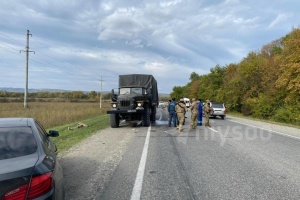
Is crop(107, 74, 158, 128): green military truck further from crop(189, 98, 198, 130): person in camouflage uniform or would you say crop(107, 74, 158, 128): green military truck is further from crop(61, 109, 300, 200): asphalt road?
crop(61, 109, 300, 200): asphalt road

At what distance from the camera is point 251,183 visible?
5758 mm

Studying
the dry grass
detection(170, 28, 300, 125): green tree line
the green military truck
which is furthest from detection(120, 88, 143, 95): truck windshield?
detection(170, 28, 300, 125): green tree line

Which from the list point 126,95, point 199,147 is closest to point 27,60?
point 126,95

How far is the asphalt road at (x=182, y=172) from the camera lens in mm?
5199

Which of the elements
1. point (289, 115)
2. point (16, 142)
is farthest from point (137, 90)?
point (289, 115)

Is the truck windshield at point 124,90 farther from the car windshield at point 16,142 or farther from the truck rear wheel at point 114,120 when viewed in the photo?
the car windshield at point 16,142

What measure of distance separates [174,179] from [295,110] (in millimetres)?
24097

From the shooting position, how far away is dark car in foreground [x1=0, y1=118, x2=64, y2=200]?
292cm

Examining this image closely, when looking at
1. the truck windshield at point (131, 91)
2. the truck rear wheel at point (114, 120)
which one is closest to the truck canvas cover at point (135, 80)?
the truck windshield at point (131, 91)

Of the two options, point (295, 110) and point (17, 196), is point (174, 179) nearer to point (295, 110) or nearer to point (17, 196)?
→ point (17, 196)

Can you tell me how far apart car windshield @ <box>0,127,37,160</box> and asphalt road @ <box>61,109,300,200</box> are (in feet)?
4.68

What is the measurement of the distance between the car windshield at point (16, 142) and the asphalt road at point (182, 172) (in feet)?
4.68

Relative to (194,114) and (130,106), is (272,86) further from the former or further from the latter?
(130,106)

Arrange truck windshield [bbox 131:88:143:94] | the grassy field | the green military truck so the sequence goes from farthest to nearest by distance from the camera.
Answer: truck windshield [bbox 131:88:143:94] → the green military truck → the grassy field
